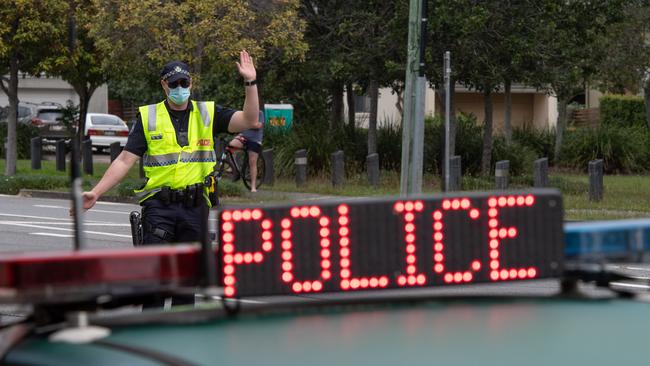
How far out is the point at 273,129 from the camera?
32.8 meters

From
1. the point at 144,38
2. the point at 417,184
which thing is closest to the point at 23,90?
the point at 144,38

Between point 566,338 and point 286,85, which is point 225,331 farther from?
point 286,85

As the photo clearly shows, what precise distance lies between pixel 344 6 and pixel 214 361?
2865cm

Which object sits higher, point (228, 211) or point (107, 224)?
point (228, 211)

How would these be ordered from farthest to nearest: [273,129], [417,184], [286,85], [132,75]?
[286,85]
[273,129]
[132,75]
[417,184]

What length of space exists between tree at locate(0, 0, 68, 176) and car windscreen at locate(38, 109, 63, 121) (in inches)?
609

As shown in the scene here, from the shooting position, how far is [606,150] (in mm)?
36625

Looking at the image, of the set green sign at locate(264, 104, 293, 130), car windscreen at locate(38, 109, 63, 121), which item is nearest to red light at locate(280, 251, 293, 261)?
green sign at locate(264, 104, 293, 130)

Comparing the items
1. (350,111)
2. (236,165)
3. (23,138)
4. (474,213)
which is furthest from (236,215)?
(23,138)

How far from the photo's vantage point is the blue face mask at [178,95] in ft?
24.1

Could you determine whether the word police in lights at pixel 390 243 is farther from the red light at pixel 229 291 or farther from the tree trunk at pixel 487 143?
the tree trunk at pixel 487 143

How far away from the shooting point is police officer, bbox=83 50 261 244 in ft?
24.3

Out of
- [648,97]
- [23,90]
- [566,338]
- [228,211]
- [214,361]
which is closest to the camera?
[214,361]

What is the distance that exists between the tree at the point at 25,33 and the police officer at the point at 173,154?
21.5m
